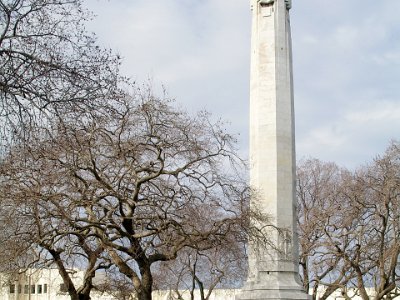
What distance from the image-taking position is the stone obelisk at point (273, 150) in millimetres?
27875

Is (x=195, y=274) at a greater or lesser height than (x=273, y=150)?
lesser

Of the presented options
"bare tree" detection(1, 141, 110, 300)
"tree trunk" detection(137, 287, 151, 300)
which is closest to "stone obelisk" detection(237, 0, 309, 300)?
"tree trunk" detection(137, 287, 151, 300)

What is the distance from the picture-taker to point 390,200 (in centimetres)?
3656

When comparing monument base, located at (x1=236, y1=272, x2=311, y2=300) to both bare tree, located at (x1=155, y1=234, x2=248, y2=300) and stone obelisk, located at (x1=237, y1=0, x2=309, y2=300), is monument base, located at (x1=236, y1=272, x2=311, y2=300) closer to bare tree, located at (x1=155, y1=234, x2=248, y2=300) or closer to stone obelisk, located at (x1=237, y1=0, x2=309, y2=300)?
stone obelisk, located at (x1=237, y1=0, x2=309, y2=300)

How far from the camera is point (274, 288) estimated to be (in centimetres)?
2736

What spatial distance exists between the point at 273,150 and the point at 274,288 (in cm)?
567

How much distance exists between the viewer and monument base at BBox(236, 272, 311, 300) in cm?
2727

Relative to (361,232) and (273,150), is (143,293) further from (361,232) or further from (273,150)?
(361,232)

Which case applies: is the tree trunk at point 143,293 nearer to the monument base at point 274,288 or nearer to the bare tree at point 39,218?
the bare tree at point 39,218

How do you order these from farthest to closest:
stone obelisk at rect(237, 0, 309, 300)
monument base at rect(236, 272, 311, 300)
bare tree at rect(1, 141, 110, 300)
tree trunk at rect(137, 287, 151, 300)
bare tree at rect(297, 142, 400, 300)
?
bare tree at rect(297, 142, 400, 300) < stone obelisk at rect(237, 0, 309, 300) < monument base at rect(236, 272, 311, 300) < tree trunk at rect(137, 287, 151, 300) < bare tree at rect(1, 141, 110, 300)

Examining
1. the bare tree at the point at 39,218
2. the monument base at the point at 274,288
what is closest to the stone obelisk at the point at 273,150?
the monument base at the point at 274,288

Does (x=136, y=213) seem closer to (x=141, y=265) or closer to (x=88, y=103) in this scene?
(x=141, y=265)

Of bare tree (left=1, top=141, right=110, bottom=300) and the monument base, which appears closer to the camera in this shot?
bare tree (left=1, top=141, right=110, bottom=300)

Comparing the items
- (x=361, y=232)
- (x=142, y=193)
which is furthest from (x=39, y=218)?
(x=361, y=232)
